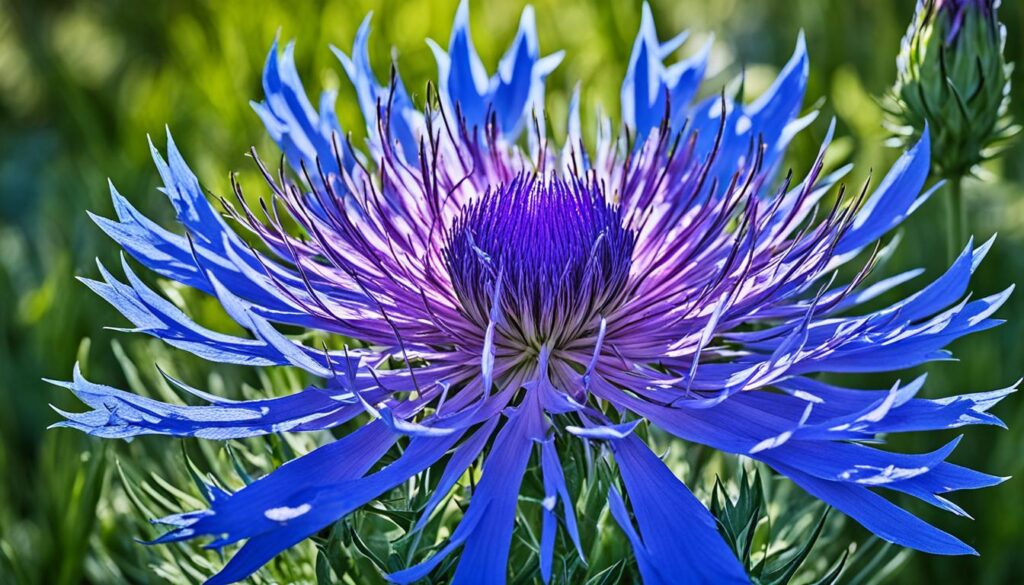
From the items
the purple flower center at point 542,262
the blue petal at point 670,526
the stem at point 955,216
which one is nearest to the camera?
the blue petal at point 670,526

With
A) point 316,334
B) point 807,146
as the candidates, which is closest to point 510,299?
point 316,334

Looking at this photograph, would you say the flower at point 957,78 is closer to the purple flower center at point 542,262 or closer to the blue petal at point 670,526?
the purple flower center at point 542,262

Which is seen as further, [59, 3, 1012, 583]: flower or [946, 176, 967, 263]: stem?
[946, 176, 967, 263]: stem

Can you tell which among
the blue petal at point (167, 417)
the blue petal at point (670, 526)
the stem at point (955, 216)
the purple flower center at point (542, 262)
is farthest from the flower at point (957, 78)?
the blue petal at point (167, 417)

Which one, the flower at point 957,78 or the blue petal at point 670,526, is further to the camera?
the flower at point 957,78

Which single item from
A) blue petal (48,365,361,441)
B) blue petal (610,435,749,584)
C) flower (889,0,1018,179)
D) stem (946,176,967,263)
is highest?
flower (889,0,1018,179)

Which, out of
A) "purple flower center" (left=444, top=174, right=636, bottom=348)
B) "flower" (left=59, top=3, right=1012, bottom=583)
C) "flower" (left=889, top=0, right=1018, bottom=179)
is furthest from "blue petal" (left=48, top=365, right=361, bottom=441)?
"flower" (left=889, top=0, right=1018, bottom=179)

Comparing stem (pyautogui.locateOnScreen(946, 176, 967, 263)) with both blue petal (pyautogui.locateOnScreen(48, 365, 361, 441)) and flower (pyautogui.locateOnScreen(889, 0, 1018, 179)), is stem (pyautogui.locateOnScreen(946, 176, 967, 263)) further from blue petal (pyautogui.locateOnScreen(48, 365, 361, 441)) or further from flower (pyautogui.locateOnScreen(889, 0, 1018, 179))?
blue petal (pyautogui.locateOnScreen(48, 365, 361, 441))
